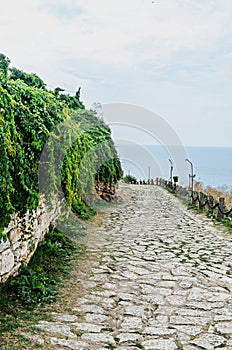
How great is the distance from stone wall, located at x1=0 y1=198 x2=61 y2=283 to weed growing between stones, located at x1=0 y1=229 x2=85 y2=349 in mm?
113

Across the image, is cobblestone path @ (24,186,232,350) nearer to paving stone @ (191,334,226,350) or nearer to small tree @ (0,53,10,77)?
paving stone @ (191,334,226,350)

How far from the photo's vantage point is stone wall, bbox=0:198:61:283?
383 centimetres

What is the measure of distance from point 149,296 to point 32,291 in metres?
1.27

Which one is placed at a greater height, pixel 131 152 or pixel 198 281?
pixel 131 152

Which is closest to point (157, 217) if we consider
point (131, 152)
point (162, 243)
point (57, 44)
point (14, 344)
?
point (162, 243)

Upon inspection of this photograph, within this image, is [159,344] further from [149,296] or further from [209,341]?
[149,296]

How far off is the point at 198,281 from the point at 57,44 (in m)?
6.87

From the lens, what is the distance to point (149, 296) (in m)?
4.38

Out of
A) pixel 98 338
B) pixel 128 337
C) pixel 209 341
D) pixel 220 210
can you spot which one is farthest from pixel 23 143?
pixel 220 210

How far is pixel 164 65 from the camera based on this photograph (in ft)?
43.5

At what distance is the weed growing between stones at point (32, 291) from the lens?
3315mm

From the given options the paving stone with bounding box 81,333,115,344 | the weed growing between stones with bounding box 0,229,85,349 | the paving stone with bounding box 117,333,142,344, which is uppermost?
the weed growing between stones with bounding box 0,229,85,349

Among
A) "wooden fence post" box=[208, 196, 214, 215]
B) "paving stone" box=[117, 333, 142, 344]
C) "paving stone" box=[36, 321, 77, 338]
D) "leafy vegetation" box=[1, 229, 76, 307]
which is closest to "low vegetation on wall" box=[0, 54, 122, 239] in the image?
"leafy vegetation" box=[1, 229, 76, 307]

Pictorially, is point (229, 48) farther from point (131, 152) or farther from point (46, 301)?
point (46, 301)
